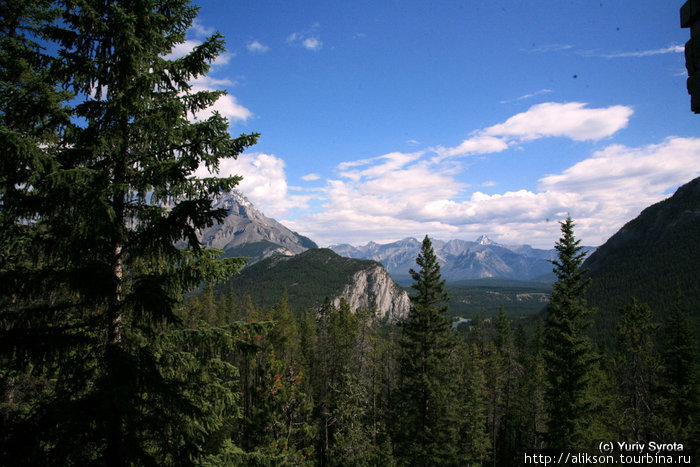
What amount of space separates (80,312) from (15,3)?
1021 cm

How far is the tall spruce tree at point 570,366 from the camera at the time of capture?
62.4 feet

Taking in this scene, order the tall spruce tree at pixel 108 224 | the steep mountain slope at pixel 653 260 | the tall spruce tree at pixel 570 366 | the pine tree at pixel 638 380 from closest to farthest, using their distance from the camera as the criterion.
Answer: the tall spruce tree at pixel 108 224 → the tall spruce tree at pixel 570 366 → the pine tree at pixel 638 380 → the steep mountain slope at pixel 653 260

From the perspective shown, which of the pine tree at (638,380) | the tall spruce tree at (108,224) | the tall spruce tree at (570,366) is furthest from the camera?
the pine tree at (638,380)

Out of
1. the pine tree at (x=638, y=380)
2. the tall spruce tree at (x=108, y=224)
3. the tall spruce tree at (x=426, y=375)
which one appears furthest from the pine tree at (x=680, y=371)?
the tall spruce tree at (x=108, y=224)

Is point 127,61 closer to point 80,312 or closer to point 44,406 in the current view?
point 80,312

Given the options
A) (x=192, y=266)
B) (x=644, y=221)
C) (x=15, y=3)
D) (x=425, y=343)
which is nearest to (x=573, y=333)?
(x=425, y=343)

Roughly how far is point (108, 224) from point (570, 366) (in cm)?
2268

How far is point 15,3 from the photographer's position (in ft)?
32.1

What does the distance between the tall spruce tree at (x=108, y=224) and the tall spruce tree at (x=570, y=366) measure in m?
19.4

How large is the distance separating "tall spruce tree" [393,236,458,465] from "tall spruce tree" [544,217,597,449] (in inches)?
227

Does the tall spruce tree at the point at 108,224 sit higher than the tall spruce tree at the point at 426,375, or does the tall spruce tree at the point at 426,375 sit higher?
the tall spruce tree at the point at 108,224

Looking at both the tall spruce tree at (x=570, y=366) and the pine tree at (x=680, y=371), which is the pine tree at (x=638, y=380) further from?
the tall spruce tree at (x=570, y=366)

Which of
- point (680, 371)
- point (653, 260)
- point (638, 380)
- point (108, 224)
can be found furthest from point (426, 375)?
point (653, 260)

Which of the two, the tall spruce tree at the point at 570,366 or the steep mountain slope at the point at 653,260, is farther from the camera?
the steep mountain slope at the point at 653,260
